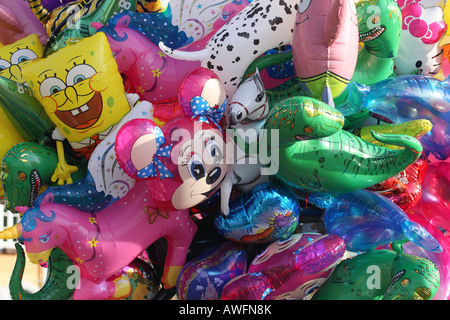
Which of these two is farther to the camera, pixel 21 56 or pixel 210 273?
pixel 21 56

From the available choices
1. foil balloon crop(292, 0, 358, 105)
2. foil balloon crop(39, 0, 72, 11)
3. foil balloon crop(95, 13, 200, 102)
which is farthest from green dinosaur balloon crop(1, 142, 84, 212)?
foil balloon crop(292, 0, 358, 105)

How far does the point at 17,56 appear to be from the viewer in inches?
74.4

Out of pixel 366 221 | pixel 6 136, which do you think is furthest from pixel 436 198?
pixel 6 136

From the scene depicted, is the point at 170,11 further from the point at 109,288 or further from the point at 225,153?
the point at 109,288

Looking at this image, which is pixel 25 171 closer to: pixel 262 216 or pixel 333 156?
pixel 262 216

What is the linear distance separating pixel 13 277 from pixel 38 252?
26 centimetres

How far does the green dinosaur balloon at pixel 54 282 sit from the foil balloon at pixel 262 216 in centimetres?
50

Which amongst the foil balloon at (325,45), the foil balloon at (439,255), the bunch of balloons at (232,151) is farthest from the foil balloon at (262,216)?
the foil balloon at (439,255)

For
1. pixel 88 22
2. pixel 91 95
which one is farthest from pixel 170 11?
pixel 91 95

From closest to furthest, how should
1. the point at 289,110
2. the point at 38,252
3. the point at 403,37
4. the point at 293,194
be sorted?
the point at 289,110 → the point at 38,252 → the point at 293,194 → the point at 403,37

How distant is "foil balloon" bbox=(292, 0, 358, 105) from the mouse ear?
48 cm

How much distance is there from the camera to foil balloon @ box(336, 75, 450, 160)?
1.70 m

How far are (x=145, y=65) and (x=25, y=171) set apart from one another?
489 mm

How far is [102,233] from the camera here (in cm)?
165
